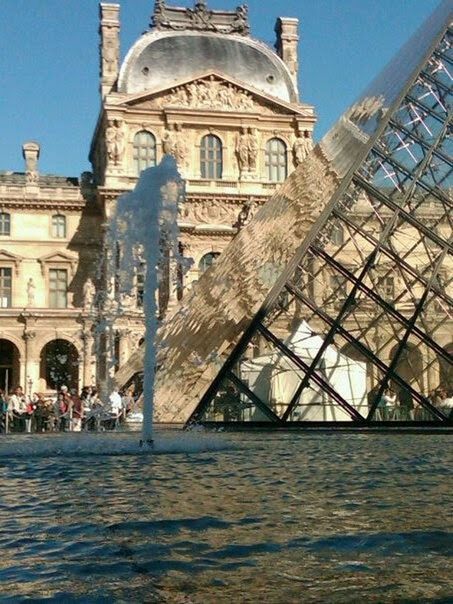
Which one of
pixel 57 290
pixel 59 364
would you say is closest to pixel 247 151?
pixel 57 290

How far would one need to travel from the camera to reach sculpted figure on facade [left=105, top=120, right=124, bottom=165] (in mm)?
37375

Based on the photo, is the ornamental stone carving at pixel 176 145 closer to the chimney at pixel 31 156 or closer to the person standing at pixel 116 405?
the chimney at pixel 31 156

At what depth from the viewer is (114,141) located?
123 ft

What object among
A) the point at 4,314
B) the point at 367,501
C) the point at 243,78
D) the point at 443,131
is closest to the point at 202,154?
the point at 243,78

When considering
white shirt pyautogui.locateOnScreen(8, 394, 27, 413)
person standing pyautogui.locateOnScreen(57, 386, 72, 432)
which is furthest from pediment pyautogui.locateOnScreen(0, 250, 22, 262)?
person standing pyautogui.locateOnScreen(57, 386, 72, 432)

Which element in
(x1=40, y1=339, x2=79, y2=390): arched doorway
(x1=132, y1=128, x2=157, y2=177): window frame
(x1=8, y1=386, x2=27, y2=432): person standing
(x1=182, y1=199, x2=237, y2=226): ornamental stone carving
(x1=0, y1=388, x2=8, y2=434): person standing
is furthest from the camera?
(x1=132, y1=128, x2=157, y2=177): window frame

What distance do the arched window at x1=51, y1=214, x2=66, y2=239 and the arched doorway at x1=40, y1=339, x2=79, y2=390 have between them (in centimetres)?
439

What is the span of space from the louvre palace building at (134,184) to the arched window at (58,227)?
0.04 meters

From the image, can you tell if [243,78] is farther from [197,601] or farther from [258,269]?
[197,601]

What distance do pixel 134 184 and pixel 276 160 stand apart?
5966 mm

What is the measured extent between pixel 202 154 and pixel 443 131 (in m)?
25.9

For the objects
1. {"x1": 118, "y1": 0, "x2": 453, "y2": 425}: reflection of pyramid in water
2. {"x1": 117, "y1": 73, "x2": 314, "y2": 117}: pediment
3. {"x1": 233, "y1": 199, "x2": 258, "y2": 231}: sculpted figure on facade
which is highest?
{"x1": 117, "y1": 73, "x2": 314, "y2": 117}: pediment

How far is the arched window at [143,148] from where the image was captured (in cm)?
3812

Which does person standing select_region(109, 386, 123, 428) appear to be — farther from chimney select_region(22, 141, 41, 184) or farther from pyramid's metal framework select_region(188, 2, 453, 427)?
chimney select_region(22, 141, 41, 184)
